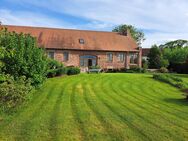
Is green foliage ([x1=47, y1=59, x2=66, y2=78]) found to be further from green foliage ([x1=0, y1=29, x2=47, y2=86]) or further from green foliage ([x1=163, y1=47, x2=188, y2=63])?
green foliage ([x1=163, y1=47, x2=188, y2=63])

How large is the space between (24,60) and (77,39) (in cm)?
3204

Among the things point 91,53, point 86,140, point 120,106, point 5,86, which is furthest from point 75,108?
point 91,53

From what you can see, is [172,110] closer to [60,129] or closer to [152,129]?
[152,129]

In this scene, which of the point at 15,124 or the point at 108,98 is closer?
the point at 15,124

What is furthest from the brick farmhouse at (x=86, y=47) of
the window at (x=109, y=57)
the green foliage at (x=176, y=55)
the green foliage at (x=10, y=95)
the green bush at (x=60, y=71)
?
the green foliage at (x=10, y=95)

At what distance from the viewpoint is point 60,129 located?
990 cm

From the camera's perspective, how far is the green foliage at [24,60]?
57.0ft

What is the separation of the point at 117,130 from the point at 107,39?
4263cm

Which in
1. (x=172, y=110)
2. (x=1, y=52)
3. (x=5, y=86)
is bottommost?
(x=172, y=110)

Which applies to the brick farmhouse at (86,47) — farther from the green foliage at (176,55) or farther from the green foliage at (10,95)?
the green foliage at (10,95)

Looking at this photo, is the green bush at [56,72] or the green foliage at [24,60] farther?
the green bush at [56,72]

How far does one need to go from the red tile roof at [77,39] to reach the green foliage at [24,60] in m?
27.1

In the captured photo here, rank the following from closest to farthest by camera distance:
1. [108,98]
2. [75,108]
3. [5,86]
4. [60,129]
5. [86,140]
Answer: [86,140] < [60,129] < [5,86] < [75,108] < [108,98]

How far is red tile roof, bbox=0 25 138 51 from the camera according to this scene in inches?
1871
